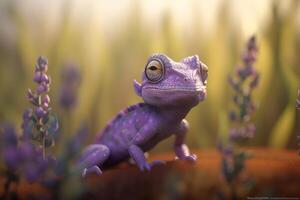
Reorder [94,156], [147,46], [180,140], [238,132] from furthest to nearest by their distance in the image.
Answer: [147,46] < [180,140] < [94,156] < [238,132]

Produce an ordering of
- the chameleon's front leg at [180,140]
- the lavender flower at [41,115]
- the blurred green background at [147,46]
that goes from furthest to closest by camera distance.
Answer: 1. the blurred green background at [147,46]
2. the chameleon's front leg at [180,140]
3. the lavender flower at [41,115]

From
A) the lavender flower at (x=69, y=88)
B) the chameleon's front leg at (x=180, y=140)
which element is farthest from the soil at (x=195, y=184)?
the chameleon's front leg at (x=180, y=140)

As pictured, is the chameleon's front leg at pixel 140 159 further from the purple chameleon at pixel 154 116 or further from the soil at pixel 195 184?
the soil at pixel 195 184

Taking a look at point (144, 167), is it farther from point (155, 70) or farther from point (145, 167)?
point (155, 70)

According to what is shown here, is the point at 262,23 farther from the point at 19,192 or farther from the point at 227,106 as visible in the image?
the point at 19,192

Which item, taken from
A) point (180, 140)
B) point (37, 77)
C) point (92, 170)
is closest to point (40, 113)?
point (37, 77)

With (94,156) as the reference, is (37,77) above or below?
above

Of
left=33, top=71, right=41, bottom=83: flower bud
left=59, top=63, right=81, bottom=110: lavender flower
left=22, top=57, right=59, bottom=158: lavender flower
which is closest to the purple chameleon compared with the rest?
left=22, top=57, right=59, bottom=158: lavender flower

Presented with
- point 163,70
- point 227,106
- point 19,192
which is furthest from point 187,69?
point 227,106
